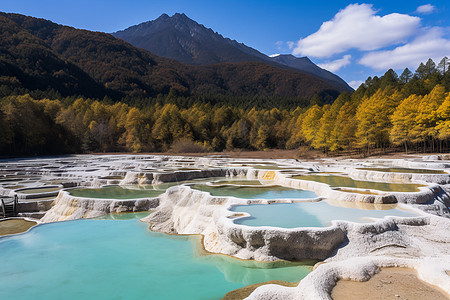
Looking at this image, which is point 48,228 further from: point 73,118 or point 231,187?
point 73,118

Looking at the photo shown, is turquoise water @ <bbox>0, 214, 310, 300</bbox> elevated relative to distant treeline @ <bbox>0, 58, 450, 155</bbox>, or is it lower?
lower

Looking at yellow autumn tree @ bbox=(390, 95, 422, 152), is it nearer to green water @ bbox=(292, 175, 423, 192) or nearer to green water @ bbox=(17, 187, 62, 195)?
green water @ bbox=(292, 175, 423, 192)

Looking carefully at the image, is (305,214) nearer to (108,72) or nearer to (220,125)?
(220,125)

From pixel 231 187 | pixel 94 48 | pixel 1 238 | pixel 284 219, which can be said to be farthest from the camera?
pixel 94 48

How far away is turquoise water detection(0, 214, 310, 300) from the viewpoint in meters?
6.46

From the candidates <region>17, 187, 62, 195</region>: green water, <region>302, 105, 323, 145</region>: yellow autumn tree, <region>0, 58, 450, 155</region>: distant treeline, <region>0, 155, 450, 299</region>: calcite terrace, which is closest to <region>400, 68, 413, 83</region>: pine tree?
<region>0, 58, 450, 155</region>: distant treeline

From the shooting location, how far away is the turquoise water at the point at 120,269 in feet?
21.2

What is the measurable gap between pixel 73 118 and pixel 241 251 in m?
54.8

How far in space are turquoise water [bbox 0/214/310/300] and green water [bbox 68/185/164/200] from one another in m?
4.71

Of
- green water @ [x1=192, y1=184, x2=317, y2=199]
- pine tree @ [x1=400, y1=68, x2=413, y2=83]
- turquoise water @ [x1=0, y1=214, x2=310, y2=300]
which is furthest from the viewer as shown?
pine tree @ [x1=400, y1=68, x2=413, y2=83]

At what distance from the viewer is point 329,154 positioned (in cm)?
3975

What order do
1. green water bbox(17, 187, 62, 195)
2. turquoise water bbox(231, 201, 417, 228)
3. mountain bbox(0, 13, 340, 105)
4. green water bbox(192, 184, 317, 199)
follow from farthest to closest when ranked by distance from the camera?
mountain bbox(0, 13, 340, 105) → green water bbox(17, 187, 62, 195) → green water bbox(192, 184, 317, 199) → turquoise water bbox(231, 201, 417, 228)

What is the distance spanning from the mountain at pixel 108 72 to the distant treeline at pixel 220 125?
32.6m

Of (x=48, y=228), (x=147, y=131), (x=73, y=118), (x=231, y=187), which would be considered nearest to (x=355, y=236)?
(x=231, y=187)
